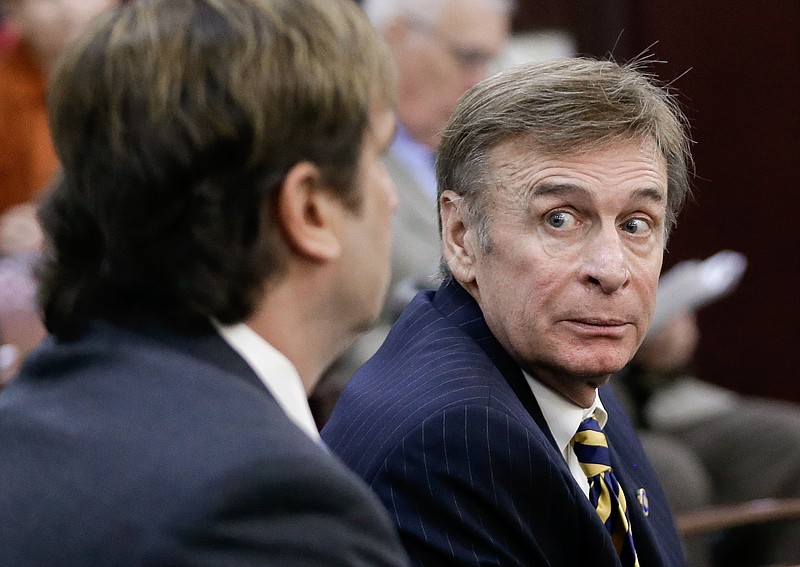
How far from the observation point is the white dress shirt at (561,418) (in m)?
1.93

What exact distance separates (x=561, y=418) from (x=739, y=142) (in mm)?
3693

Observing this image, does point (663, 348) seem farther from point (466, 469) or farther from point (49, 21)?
point (466, 469)

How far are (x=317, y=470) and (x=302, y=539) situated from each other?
7cm

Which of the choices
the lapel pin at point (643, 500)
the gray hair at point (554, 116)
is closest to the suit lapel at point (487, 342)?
the gray hair at point (554, 116)

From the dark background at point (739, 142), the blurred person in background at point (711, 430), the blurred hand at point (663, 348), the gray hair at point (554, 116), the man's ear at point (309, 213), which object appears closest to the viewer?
the man's ear at point (309, 213)

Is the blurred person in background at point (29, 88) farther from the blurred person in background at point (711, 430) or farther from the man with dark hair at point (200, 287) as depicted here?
the man with dark hair at point (200, 287)

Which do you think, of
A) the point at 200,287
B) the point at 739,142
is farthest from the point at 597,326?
the point at 739,142

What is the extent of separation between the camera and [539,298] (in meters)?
1.91

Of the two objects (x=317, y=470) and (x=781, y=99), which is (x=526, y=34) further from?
(x=317, y=470)

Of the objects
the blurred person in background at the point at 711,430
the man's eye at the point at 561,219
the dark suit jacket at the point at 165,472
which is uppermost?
the dark suit jacket at the point at 165,472

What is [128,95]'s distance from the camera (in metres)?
1.19

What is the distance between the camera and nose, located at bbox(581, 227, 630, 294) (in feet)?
6.23

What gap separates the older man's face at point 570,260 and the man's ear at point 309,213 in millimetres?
681

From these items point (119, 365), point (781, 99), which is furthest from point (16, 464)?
point (781, 99)
